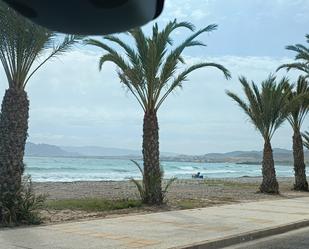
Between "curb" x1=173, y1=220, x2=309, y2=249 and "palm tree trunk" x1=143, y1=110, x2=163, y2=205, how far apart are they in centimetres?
471

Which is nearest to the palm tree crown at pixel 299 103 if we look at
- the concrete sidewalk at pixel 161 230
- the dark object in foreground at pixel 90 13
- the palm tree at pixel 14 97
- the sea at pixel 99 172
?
the sea at pixel 99 172

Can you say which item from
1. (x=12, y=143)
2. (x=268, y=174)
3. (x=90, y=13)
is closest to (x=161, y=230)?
(x=12, y=143)

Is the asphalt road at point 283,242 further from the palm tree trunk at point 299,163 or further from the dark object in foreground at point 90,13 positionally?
the palm tree trunk at point 299,163

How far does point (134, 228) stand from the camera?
11023mm

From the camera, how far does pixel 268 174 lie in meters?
24.8

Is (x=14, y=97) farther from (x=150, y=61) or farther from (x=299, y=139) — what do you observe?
(x=299, y=139)

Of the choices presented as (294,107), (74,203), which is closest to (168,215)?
(74,203)

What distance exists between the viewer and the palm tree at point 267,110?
24.8 meters

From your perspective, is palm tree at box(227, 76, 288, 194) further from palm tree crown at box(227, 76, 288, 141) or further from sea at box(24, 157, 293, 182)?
sea at box(24, 157, 293, 182)

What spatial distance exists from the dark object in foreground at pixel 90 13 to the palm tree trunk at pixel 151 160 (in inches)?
551

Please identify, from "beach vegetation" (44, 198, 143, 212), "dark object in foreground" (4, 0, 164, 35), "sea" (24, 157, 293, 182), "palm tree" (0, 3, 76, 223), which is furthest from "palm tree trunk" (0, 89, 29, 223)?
"sea" (24, 157, 293, 182)

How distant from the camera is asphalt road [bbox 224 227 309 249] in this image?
32.8 feet

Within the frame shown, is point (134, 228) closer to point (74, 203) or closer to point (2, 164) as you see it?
point (2, 164)

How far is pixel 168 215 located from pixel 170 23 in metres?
6.24
